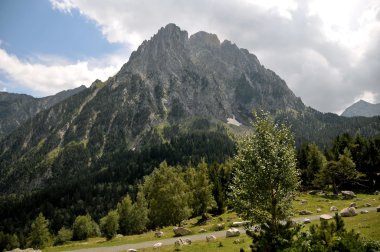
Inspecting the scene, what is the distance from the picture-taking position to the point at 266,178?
27.9 meters

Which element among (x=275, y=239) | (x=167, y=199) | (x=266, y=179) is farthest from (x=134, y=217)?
(x=275, y=239)

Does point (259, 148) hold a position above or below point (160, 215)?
above

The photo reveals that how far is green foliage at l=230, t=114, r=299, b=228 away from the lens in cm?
2794

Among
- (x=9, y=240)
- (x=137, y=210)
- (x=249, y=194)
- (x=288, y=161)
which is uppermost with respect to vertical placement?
(x=288, y=161)

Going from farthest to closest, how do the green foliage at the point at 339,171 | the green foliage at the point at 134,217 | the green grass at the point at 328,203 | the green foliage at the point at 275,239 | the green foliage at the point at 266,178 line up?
the green foliage at the point at 134,217, the green foliage at the point at 339,171, the green grass at the point at 328,203, the green foliage at the point at 266,178, the green foliage at the point at 275,239

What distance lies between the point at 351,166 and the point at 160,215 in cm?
5134

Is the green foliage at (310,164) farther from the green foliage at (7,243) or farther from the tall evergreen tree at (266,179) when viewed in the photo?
the green foliage at (7,243)

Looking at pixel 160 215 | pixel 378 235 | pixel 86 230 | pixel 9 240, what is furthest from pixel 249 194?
pixel 9 240

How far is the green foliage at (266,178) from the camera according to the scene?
27938 millimetres

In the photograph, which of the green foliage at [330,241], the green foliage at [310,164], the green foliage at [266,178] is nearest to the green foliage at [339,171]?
the green foliage at [310,164]

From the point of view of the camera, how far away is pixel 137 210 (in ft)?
328

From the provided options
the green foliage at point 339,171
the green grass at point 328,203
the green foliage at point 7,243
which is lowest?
the green foliage at point 7,243

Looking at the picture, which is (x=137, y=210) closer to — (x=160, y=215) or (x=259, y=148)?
(x=160, y=215)

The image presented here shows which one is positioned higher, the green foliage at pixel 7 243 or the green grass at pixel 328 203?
the green grass at pixel 328 203
